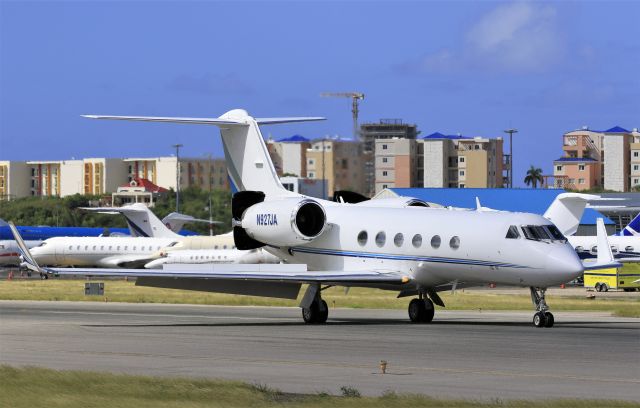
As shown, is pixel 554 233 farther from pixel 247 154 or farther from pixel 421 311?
pixel 247 154

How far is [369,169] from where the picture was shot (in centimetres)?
8212

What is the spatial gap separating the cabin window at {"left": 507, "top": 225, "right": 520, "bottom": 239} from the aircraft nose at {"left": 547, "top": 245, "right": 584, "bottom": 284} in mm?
1112

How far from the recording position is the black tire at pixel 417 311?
112 feet

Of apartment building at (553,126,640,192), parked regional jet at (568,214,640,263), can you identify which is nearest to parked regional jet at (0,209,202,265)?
parked regional jet at (568,214,640,263)

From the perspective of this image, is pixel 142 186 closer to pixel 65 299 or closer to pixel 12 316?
pixel 65 299

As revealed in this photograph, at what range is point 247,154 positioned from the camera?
38500 mm

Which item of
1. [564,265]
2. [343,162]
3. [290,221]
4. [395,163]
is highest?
[395,163]

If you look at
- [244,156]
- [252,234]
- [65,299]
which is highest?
[244,156]

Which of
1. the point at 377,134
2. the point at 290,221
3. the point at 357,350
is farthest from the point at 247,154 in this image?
the point at 377,134

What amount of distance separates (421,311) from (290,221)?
4.49 meters

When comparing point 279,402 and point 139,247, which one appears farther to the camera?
point 139,247

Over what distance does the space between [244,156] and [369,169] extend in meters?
43.9

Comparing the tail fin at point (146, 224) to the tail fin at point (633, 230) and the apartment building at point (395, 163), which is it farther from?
the tail fin at point (633, 230)

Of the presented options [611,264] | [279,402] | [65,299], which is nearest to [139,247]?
[65,299]
